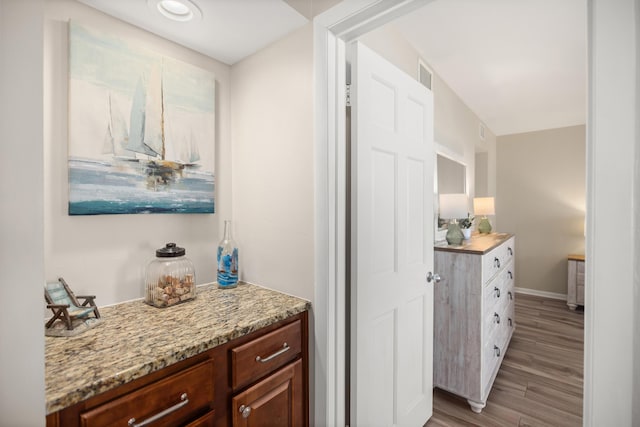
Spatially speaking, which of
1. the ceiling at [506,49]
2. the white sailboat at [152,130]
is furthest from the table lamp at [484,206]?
the white sailboat at [152,130]

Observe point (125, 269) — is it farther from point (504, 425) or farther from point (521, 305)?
point (521, 305)

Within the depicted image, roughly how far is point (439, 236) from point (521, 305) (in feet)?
8.99

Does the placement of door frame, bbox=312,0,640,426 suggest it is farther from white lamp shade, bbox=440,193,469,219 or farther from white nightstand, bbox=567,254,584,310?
white nightstand, bbox=567,254,584,310

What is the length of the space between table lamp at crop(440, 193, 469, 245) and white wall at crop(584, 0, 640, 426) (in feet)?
5.14

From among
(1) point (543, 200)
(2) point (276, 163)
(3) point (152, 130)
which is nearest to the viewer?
(3) point (152, 130)

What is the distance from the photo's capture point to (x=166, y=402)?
811 millimetres

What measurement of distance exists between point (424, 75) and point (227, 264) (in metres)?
2.17

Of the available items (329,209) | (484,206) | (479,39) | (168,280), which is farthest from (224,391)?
(484,206)

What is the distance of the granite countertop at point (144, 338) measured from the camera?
0.69 meters

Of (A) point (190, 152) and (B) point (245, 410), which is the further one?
(A) point (190, 152)

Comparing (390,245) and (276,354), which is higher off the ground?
(390,245)

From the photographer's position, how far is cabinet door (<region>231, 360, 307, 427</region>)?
3.29 feet

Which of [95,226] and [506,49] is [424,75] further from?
[95,226]

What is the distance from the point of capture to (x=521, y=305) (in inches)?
162
